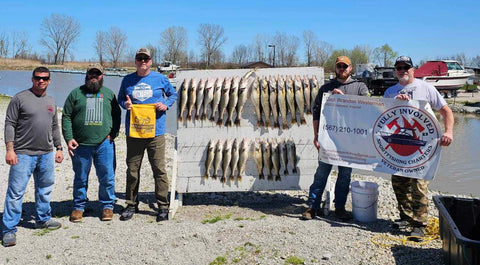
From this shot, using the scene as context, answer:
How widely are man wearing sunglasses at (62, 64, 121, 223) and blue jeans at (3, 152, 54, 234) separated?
41 centimetres

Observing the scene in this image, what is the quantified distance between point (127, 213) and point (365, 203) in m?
3.37

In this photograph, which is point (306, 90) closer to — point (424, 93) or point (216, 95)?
point (216, 95)

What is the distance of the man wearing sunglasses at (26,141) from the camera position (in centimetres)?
482

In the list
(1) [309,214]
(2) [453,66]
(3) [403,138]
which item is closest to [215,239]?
(1) [309,214]

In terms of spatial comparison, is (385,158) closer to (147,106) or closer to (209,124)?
(209,124)

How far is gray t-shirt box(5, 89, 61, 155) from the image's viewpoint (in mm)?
4812

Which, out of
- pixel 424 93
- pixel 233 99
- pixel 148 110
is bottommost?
pixel 148 110

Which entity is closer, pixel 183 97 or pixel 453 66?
pixel 183 97

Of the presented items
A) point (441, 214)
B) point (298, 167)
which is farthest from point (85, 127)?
point (441, 214)

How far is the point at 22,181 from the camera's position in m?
4.92

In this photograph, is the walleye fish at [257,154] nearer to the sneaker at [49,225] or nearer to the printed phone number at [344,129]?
the printed phone number at [344,129]

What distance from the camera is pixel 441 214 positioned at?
4551 mm

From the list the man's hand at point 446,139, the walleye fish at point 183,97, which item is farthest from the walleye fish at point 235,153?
the man's hand at point 446,139

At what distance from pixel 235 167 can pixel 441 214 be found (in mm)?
2922
